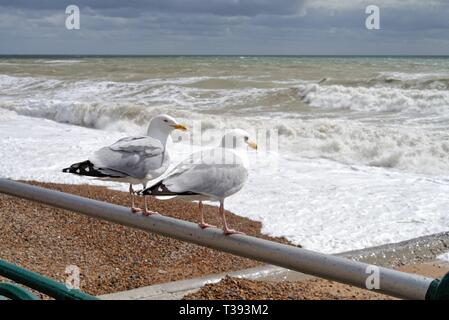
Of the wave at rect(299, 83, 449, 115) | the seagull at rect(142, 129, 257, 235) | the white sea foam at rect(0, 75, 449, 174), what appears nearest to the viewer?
the seagull at rect(142, 129, 257, 235)

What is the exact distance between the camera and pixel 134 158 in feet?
7.45

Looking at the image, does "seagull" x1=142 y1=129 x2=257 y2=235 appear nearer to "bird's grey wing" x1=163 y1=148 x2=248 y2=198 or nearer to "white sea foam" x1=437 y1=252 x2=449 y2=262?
"bird's grey wing" x1=163 y1=148 x2=248 y2=198

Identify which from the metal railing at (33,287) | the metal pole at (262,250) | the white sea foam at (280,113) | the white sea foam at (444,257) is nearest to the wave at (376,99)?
the white sea foam at (280,113)

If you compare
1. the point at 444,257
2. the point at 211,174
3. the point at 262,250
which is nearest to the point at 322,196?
the point at 444,257

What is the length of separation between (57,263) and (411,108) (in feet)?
51.2

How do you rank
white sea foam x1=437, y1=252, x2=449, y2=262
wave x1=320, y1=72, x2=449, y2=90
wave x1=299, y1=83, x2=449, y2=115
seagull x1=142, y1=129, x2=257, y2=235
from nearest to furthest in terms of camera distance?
seagull x1=142, y1=129, x2=257, y2=235 → white sea foam x1=437, y1=252, x2=449, y2=262 → wave x1=299, y1=83, x2=449, y2=115 → wave x1=320, y1=72, x2=449, y2=90

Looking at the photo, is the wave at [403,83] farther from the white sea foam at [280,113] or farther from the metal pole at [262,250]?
the metal pole at [262,250]

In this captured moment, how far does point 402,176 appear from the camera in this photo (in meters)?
10.9

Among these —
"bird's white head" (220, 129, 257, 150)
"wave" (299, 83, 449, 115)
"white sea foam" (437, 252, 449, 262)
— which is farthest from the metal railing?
"wave" (299, 83, 449, 115)

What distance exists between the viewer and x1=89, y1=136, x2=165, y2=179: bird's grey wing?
224cm

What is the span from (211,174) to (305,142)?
40.5 ft

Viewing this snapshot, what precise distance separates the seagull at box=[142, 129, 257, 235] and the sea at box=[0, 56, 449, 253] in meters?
0.64

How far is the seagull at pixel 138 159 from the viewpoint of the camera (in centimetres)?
223
